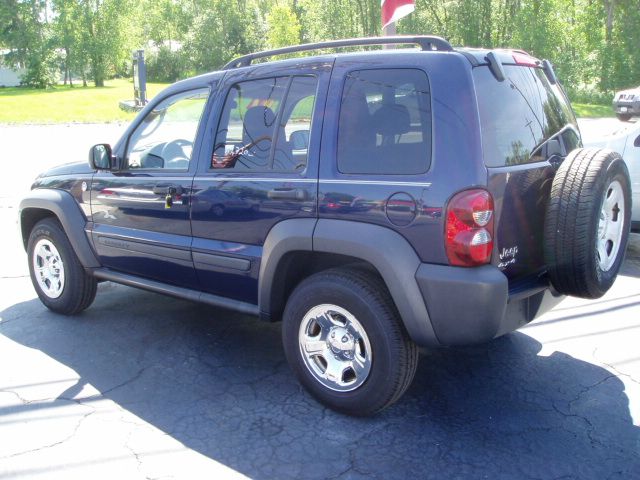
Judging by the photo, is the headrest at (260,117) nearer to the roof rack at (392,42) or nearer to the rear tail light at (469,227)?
the roof rack at (392,42)

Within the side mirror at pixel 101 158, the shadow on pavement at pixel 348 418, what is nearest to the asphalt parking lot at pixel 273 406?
the shadow on pavement at pixel 348 418

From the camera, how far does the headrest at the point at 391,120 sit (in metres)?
3.46

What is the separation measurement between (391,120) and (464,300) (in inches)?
40.3

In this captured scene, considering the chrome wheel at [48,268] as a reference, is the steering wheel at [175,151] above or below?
above

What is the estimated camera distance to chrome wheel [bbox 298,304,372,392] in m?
3.60

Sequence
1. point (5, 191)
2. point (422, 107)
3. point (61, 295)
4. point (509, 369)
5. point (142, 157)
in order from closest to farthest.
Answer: point (422, 107)
point (509, 369)
point (142, 157)
point (61, 295)
point (5, 191)

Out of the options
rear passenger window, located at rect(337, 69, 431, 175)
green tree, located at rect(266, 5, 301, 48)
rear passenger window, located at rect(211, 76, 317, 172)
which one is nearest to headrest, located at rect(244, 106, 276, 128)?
rear passenger window, located at rect(211, 76, 317, 172)

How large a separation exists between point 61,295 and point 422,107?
11.3ft

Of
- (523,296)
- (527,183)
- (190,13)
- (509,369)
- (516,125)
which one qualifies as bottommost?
(509,369)

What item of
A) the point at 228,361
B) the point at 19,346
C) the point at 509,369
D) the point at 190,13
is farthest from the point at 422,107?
the point at 190,13

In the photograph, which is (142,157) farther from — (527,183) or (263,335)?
(527,183)

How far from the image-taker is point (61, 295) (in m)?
5.34

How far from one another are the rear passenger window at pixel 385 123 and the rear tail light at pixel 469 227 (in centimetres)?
27

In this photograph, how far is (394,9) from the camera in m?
7.14
